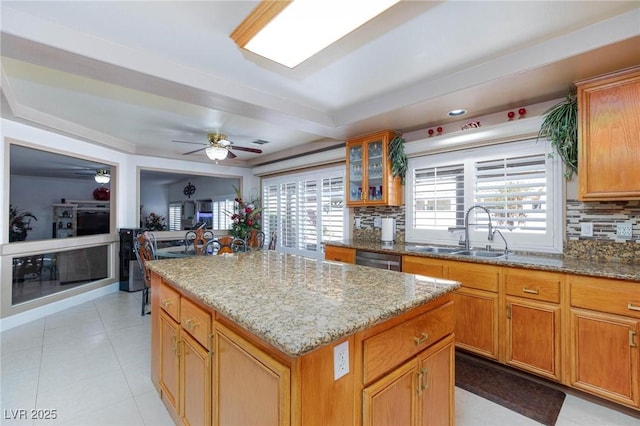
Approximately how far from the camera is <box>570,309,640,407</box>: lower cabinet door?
6.12ft

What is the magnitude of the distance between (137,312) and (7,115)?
2616mm

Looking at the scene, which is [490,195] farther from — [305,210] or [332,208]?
[305,210]

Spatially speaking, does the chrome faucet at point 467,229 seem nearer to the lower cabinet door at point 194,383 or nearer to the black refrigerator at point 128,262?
the lower cabinet door at point 194,383

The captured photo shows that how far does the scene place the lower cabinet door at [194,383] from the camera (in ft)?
4.63

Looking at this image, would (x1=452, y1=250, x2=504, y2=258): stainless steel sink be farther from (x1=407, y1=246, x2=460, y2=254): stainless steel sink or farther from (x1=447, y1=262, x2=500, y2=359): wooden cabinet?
(x1=447, y1=262, x2=500, y2=359): wooden cabinet

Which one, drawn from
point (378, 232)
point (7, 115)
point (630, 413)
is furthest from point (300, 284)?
point (7, 115)

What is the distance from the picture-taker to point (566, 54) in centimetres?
190

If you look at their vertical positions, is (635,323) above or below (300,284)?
below

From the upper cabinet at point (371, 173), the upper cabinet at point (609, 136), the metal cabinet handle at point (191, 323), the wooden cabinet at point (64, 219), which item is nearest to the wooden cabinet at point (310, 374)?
the metal cabinet handle at point (191, 323)

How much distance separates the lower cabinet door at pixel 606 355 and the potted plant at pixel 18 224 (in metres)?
5.67

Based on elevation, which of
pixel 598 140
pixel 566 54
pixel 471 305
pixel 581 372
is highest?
pixel 566 54

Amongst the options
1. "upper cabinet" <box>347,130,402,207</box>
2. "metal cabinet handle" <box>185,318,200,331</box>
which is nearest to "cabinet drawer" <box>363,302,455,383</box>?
"metal cabinet handle" <box>185,318,200,331</box>

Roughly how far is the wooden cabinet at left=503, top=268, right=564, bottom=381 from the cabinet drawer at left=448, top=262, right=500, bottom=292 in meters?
0.09

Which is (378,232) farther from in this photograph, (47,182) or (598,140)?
(47,182)
